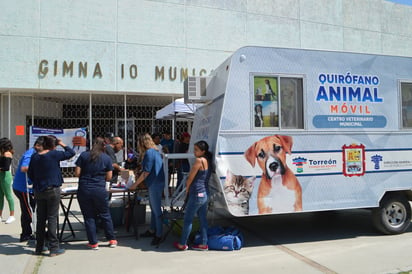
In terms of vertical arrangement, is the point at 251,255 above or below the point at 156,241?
below

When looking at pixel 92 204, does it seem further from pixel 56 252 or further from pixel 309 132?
pixel 309 132

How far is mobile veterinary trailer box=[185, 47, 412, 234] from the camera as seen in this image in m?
5.73

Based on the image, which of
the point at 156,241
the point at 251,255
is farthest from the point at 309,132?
the point at 156,241

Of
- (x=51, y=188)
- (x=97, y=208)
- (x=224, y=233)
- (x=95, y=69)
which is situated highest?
(x=95, y=69)

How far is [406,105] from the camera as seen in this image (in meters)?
6.64

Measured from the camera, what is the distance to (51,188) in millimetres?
5445

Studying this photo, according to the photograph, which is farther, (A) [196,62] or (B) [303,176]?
(A) [196,62]

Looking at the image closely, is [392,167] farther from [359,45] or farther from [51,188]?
[359,45]

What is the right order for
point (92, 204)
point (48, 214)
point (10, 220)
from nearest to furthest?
point (48, 214) < point (92, 204) < point (10, 220)

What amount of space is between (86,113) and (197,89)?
9586 millimetres

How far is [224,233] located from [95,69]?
9.33 m

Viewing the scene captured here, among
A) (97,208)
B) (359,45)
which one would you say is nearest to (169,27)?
(359,45)

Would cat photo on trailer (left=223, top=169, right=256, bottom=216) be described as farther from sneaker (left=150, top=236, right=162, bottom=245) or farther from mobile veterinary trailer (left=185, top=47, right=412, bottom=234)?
sneaker (left=150, top=236, right=162, bottom=245)

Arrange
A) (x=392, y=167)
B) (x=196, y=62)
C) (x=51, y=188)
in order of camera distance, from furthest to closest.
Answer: (x=196, y=62) < (x=392, y=167) < (x=51, y=188)
